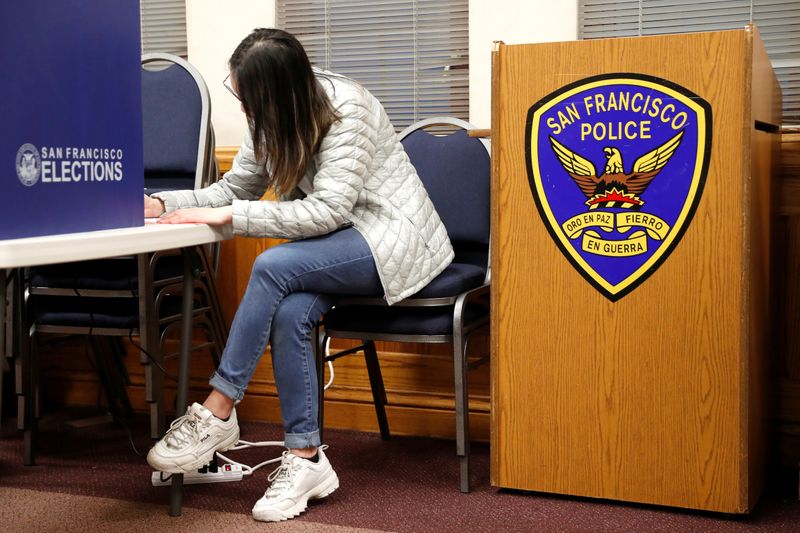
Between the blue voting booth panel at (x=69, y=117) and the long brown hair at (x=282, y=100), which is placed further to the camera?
the long brown hair at (x=282, y=100)

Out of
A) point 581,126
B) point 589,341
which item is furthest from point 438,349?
point 581,126

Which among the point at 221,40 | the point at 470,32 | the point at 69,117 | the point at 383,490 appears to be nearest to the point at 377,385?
the point at 383,490

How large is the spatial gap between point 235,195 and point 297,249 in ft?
0.98

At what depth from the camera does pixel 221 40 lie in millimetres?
2938

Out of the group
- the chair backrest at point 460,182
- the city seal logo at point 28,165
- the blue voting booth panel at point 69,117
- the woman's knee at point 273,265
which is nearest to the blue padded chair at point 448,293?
the chair backrest at point 460,182

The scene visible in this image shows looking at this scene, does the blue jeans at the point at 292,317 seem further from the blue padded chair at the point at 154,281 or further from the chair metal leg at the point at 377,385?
the chair metal leg at the point at 377,385

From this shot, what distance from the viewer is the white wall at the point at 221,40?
114 inches

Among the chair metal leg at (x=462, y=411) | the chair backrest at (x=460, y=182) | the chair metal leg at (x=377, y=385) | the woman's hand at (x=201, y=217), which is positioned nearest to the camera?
the woman's hand at (x=201, y=217)

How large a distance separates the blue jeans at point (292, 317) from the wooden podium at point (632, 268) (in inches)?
13.5

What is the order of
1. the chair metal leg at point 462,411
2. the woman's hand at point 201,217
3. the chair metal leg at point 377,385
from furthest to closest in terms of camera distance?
the chair metal leg at point 377,385
the chair metal leg at point 462,411
the woman's hand at point 201,217

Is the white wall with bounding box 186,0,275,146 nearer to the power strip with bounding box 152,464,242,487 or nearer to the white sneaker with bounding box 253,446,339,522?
the power strip with bounding box 152,464,242,487

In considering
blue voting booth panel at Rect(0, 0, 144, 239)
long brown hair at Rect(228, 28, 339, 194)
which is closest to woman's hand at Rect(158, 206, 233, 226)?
blue voting booth panel at Rect(0, 0, 144, 239)

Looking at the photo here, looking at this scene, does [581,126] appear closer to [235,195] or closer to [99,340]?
[235,195]

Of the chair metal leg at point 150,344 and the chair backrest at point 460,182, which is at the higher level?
the chair backrest at point 460,182
